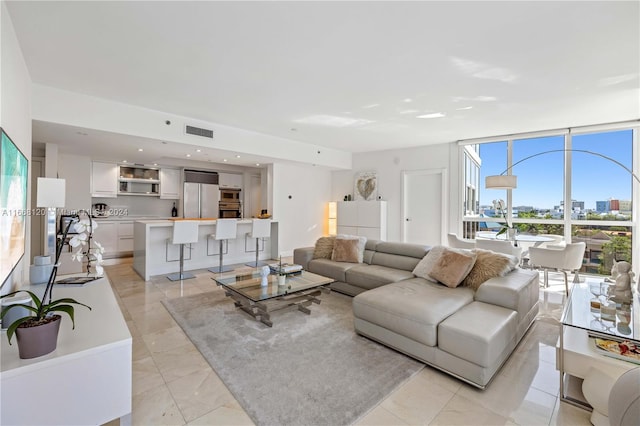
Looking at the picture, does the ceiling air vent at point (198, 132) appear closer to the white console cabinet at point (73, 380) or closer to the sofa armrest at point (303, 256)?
the sofa armrest at point (303, 256)

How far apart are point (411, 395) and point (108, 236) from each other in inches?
276

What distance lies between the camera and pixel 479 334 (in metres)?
2.02

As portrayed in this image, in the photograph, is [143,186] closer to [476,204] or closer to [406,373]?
[406,373]

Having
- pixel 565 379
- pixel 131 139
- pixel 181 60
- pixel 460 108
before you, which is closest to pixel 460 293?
pixel 565 379

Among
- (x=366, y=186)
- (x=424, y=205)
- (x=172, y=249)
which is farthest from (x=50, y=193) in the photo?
(x=424, y=205)

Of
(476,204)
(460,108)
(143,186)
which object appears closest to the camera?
(460,108)

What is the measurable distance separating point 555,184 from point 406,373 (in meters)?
5.18

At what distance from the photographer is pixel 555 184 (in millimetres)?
5359

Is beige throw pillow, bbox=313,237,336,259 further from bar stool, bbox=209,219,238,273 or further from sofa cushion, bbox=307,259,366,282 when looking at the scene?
bar stool, bbox=209,219,238,273

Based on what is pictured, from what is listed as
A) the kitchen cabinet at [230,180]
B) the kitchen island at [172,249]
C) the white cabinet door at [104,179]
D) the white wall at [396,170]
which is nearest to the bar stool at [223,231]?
the kitchen island at [172,249]

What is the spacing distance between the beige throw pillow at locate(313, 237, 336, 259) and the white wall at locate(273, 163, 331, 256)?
96.1 inches

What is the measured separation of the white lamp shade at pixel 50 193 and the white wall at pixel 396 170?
20.2ft

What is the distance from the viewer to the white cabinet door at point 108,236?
20.9 ft

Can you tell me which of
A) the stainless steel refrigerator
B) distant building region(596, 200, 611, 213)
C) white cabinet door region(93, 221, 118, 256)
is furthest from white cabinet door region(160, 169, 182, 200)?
distant building region(596, 200, 611, 213)
